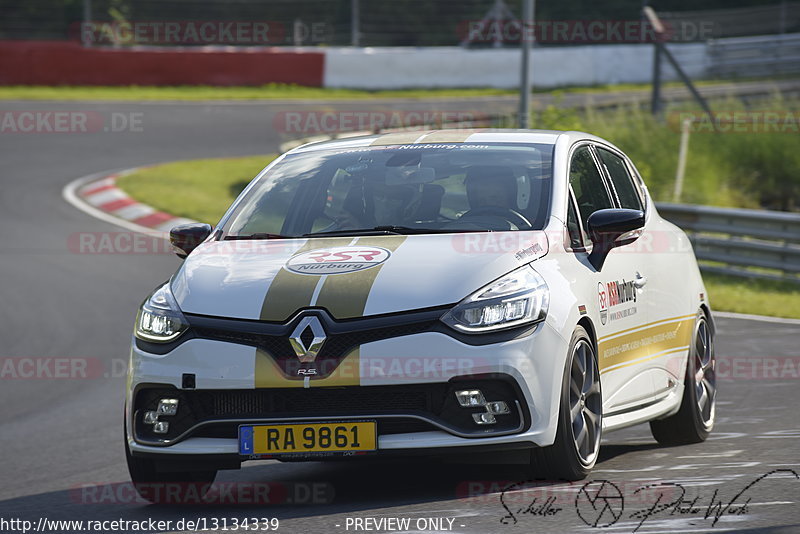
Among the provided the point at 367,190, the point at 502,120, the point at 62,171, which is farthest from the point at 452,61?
the point at 367,190

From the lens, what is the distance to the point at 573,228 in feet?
21.6

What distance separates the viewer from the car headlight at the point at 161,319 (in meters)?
5.95

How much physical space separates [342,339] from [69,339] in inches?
264

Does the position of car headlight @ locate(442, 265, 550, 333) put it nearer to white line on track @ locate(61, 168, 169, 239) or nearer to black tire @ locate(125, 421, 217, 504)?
black tire @ locate(125, 421, 217, 504)

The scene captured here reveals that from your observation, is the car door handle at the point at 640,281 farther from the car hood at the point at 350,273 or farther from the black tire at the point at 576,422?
the car hood at the point at 350,273

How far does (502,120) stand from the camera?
22016 mm

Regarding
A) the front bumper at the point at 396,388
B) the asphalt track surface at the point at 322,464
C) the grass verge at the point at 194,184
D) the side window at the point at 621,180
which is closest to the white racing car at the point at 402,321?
the front bumper at the point at 396,388

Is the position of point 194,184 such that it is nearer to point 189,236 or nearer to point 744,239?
point 744,239

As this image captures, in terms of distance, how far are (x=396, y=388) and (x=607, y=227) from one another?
1.48 metres

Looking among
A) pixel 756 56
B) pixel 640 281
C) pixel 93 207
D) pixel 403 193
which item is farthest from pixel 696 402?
pixel 756 56

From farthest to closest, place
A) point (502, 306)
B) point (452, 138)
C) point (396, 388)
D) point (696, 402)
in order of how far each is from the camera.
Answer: point (696, 402)
point (452, 138)
point (502, 306)
point (396, 388)

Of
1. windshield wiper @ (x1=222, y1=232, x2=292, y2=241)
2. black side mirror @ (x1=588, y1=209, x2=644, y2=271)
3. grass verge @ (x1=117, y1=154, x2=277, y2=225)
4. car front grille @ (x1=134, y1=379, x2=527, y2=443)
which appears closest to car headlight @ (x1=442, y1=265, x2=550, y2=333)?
car front grille @ (x1=134, y1=379, x2=527, y2=443)

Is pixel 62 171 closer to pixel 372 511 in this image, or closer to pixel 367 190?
pixel 367 190

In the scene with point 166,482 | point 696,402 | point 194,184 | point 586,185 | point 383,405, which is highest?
point 586,185
